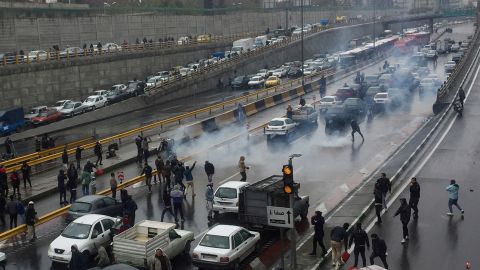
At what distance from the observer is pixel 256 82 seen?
63719mm

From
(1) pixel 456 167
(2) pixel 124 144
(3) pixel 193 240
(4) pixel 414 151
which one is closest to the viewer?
(3) pixel 193 240

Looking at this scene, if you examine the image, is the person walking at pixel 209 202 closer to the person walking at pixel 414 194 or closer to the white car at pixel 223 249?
the white car at pixel 223 249

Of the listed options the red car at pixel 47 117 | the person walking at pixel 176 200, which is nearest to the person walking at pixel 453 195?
the person walking at pixel 176 200

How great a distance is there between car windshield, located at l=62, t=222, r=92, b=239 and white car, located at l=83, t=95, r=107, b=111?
103 feet

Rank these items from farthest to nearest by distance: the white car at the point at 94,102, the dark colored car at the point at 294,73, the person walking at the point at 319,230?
the dark colored car at the point at 294,73, the white car at the point at 94,102, the person walking at the point at 319,230

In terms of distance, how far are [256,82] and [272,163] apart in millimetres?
32972

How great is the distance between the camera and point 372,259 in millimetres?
16281

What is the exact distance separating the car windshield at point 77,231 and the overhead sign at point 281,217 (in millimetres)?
5498

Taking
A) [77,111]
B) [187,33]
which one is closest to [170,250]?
[77,111]

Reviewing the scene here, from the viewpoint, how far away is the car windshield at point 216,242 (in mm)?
17516

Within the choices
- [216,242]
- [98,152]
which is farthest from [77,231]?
[98,152]

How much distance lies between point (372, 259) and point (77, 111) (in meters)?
35.7

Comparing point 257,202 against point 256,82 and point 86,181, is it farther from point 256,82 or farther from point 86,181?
point 256,82

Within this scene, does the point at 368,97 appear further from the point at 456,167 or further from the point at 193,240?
the point at 193,240
